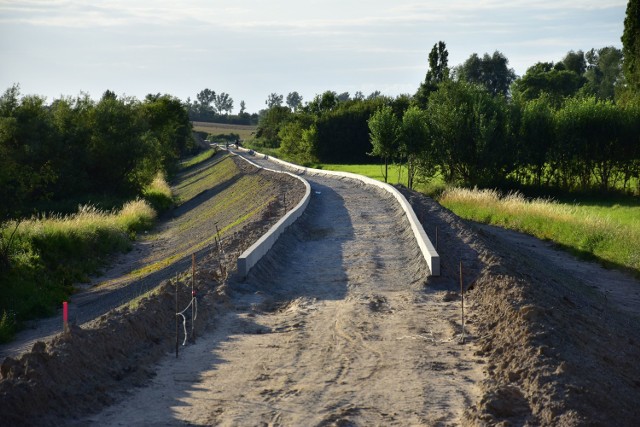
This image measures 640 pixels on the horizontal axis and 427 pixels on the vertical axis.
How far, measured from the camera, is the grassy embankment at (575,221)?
2570 cm

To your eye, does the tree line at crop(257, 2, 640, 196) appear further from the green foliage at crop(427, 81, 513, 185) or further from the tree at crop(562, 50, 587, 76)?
the tree at crop(562, 50, 587, 76)

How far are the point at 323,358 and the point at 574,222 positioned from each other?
23.0 metres

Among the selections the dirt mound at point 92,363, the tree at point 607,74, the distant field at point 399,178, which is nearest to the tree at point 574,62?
the tree at point 607,74

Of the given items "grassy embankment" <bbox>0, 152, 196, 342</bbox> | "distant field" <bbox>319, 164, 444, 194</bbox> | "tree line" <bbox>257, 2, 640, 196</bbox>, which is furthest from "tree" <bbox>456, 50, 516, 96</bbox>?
"grassy embankment" <bbox>0, 152, 196, 342</bbox>

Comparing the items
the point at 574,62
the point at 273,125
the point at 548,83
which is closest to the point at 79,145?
the point at 548,83

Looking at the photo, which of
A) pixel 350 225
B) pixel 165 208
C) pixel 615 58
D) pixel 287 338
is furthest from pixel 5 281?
pixel 615 58

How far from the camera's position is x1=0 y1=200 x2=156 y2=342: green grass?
20.3m

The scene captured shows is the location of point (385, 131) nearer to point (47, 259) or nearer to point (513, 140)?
point (513, 140)

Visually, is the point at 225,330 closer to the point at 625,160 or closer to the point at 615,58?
the point at 625,160

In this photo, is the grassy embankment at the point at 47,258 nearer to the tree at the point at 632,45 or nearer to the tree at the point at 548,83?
the tree at the point at 632,45

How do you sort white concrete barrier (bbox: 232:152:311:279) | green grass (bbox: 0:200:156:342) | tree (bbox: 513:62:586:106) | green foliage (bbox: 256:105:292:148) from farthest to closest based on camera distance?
1. green foliage (bbox: 256:105:292:148)
2. tree (bbox: 513:62:586:106)
3. green grass (bbox: 0:200:156:342)
4. white concrete barrier (bbox: 232:152:311:279)

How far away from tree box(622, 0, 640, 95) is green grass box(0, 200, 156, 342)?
41270 mm

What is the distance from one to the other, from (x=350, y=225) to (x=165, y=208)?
29.2 m

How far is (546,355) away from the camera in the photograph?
9328mm
